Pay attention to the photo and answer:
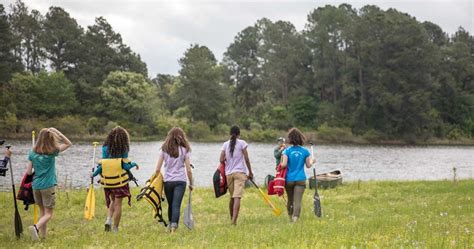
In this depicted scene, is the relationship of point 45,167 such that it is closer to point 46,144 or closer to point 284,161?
point 46,144

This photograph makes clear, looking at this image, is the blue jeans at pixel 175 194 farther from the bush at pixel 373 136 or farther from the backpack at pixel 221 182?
the bush at pixel 373 136

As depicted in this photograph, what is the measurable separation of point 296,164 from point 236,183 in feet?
4.87

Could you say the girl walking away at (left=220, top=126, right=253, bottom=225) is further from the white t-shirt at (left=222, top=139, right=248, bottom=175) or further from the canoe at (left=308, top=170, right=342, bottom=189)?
the canoe at (left=308, top=170, right=342, bottom=189)

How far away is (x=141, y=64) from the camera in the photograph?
9156 centimetres

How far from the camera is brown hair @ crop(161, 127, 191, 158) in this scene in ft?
35.9

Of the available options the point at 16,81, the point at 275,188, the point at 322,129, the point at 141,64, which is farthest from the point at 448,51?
the point at 275,188

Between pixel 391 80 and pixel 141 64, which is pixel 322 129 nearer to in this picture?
pixel 391 80

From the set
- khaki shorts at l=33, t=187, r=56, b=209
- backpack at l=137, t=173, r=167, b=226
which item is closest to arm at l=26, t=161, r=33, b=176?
khaki shorts at l=33, t=187, r=56, b=209

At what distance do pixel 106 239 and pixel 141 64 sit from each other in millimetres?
84063

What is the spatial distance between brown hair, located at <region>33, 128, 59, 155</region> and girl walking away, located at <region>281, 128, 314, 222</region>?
201 inches

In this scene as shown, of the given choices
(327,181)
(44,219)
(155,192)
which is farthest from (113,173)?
(327,181)

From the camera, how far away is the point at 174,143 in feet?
36.1

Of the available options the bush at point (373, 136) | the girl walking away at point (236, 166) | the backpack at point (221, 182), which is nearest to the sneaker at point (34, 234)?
the backpack at point (221, 182)

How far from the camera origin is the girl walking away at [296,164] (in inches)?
479
